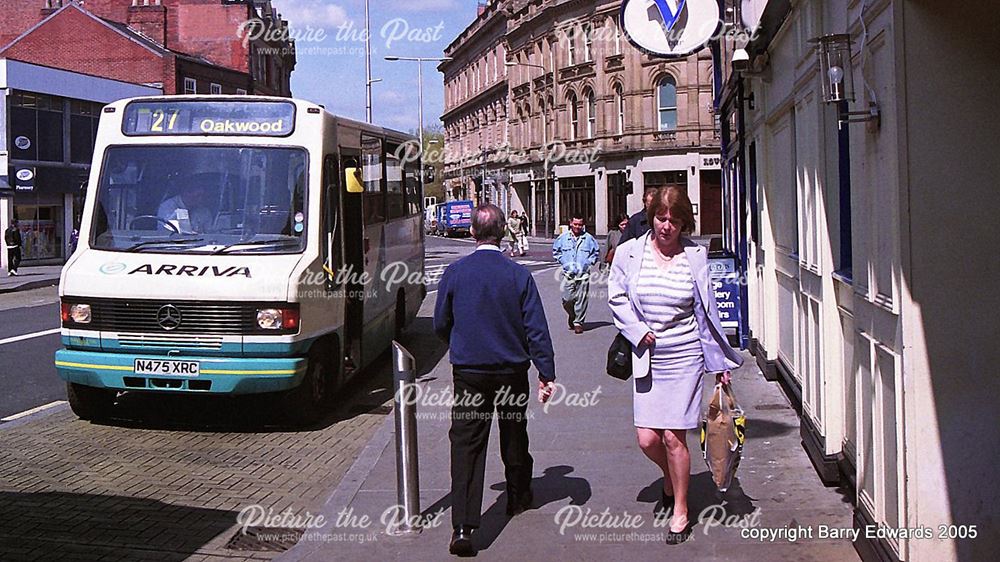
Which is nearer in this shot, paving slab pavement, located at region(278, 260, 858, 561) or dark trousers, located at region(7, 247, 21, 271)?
paving slab pavement, located at region(278, 260, 858, 561)

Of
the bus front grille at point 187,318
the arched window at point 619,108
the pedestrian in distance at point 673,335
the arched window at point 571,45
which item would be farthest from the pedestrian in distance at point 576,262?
the arched window at point 571,45

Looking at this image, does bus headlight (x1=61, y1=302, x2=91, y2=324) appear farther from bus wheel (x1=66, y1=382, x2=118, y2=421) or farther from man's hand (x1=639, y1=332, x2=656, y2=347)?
man's hand (x1=639, y1=332, x2=656, y2=347)

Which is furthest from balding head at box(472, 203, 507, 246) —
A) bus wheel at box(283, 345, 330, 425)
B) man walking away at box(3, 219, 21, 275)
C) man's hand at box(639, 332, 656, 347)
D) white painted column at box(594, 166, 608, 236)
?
white painted column at box(594, 166, 608, 236)

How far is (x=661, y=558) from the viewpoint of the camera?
17.6 feet

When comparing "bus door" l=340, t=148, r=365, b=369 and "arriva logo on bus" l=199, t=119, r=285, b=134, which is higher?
"arriva logo on bus" l=199, t=119, r=285, b=134

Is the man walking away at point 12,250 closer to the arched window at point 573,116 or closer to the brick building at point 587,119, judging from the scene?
the brick building at point 587,119

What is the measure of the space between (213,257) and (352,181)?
1.79m

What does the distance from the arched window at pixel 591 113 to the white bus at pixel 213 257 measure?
158ft

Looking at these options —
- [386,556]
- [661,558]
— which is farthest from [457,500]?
[661,558]

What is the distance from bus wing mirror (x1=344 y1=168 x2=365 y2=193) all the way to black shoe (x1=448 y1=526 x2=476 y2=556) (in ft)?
17.5

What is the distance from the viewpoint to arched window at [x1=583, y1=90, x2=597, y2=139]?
189 ft

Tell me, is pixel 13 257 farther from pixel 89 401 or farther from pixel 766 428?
pixel 766 428

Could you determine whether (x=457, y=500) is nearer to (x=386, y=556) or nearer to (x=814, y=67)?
(x=386, y=556)

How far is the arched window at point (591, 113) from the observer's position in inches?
2274
